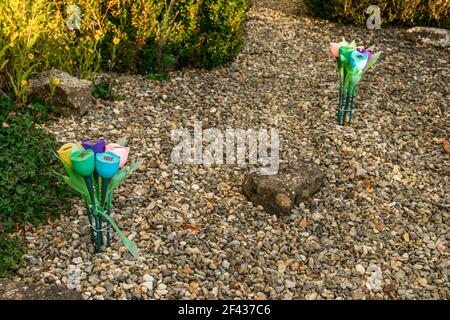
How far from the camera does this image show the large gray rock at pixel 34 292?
2.89 m

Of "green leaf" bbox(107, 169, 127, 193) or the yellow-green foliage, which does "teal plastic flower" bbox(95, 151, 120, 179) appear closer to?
"green leaf" bbox(107, 169, 127, 193)

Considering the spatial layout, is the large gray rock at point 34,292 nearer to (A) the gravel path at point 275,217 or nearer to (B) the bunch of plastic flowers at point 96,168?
(A) the gravel path at point 275,217

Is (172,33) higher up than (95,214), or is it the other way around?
(172,33)

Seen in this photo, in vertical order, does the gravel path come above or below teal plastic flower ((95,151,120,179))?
below

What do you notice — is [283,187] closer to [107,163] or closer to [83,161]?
[107,163]

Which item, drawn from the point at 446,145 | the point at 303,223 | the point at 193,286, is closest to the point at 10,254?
the point at 193,286

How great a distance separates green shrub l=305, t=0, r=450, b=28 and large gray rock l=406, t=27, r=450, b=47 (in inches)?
12.3

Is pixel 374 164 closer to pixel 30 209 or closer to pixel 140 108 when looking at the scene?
pixel 140 108

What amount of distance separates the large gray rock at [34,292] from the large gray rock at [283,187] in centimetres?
137

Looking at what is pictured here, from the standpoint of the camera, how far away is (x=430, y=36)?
251 inches

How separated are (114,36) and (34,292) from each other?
9.63 feet

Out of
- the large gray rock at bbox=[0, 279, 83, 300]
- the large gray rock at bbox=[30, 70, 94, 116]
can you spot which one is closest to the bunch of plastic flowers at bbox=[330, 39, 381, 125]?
the large gray rock at bbox=[30, 70, 94, 116]

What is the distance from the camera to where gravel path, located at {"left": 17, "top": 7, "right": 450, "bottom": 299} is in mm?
3254

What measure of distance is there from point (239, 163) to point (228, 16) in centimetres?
190
